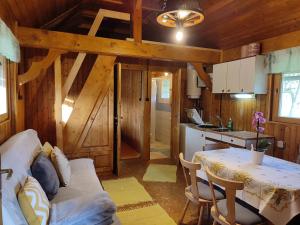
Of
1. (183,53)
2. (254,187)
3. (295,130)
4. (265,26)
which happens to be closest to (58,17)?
(183,53)

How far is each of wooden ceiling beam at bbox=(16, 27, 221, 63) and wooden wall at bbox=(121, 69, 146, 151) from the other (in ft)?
3.84

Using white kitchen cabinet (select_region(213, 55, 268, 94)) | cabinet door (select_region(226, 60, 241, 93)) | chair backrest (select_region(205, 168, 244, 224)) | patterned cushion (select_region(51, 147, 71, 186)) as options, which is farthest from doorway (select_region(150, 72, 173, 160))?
chair backrest (select_region(205, 168, 244, 224))

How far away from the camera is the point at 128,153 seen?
5.23 meters

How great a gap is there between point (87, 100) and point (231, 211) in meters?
2.58

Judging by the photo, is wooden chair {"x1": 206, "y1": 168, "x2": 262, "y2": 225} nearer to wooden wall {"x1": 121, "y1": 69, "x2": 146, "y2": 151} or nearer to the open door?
the open door

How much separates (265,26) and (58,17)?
3.25 meters

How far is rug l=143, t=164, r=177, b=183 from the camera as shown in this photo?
146 inches

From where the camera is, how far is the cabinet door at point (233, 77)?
3596 millimetres

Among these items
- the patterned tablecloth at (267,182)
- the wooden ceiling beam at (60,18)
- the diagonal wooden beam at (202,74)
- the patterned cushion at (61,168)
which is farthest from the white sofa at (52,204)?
the diagonal wooden beam at (202,74)

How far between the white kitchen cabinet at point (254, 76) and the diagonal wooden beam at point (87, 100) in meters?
2.08

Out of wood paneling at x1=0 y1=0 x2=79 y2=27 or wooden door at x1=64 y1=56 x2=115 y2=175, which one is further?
wooden door at x1=64 y1=56 x2=115 y2=175

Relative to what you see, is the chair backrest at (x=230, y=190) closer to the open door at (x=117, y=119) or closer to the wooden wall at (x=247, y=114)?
the wooden wall at (x=247, y=114)

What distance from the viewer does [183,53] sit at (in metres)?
3.79

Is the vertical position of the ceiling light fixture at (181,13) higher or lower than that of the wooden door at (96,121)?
higher
